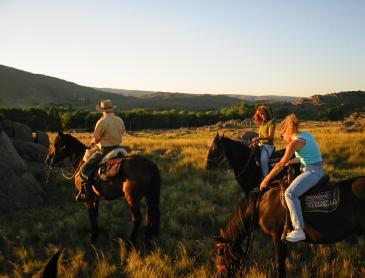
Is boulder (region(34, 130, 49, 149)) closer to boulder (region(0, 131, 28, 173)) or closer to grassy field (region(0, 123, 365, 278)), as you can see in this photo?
grassy field (region(0, 123, 365, 278))

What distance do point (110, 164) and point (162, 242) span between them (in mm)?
2090

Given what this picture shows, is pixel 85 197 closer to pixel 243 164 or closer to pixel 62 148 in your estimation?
pixel 62 148

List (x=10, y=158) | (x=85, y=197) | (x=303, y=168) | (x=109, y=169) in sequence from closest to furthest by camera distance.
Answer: (x=303, y=168), (x=109, y=169), (x=85, y=197), (x=10, y=158)

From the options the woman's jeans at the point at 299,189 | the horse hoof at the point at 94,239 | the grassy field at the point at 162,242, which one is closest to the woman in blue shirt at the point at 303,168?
the woman's jeans at the point at 299,189

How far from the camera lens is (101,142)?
898 cm

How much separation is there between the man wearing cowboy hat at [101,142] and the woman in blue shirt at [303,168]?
428 cm

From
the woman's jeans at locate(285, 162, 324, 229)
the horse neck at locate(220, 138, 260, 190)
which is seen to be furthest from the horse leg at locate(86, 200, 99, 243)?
the woman's jeans at locate(285, 162, 324, 229)

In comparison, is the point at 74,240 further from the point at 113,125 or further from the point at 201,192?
the point at 201,192

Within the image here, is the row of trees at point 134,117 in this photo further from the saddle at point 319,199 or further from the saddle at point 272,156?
the saddle at point 319,199

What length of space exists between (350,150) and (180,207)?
33.7 feet

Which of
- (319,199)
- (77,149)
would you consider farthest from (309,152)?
(77,149)

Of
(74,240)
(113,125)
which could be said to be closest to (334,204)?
(113,125)

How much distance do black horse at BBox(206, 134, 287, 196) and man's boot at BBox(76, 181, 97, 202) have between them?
3144 millimetres

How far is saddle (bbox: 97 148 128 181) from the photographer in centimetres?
845
